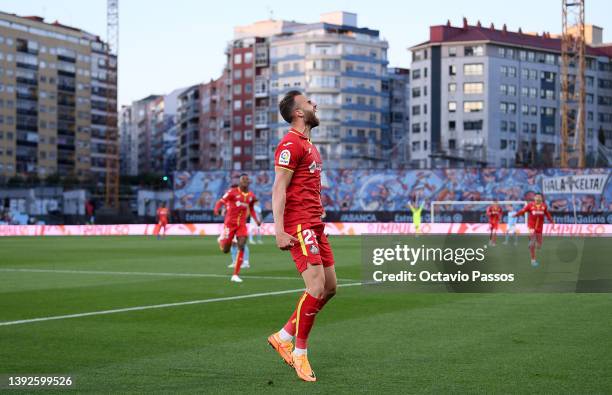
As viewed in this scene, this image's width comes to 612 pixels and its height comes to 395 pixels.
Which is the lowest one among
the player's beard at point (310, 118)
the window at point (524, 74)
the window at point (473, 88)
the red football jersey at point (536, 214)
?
the red football jersey at point (536, 214)

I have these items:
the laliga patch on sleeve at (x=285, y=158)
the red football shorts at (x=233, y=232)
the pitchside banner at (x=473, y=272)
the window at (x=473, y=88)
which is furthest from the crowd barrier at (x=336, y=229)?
the window at (x=473, y=88)

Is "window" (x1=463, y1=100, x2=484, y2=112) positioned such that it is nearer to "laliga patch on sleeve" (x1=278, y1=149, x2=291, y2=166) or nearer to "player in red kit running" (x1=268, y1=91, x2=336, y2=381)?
"player in red kit running" (x1=268, y1=91, x2=336, y2=381)

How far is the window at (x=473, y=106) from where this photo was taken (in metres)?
143

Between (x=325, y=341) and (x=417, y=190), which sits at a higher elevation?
(x=417, y=190)

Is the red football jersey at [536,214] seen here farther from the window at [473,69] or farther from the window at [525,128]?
the window at [525,128]

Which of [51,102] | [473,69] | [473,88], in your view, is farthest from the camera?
[51,102]

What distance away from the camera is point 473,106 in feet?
470

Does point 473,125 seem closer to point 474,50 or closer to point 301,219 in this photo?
point 474,50

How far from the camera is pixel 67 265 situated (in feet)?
90.3

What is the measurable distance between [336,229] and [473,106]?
83.7 metres

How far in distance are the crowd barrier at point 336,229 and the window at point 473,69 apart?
83.3m

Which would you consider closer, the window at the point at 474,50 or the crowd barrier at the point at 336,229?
the crowd barrier at the point at 336,229

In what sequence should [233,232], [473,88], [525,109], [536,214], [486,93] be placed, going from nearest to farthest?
[233,232] < [536,214] < [486,93] < [473,88] < [525,109]

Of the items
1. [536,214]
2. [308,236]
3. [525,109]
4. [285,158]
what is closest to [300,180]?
[285,158]
